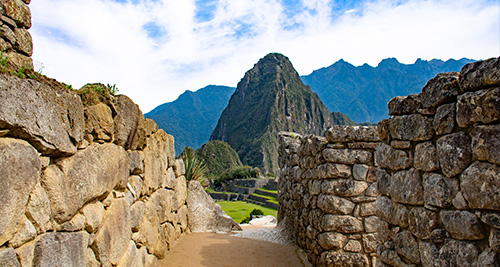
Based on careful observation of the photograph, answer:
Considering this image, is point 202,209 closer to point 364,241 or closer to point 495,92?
point 364,241

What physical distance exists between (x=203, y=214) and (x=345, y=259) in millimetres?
4455

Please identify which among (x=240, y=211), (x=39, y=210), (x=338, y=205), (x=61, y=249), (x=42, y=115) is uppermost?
(x=42, y=115)

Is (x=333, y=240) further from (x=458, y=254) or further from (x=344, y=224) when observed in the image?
(x=458, y=254)

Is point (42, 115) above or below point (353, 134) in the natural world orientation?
below

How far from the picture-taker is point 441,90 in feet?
8.39

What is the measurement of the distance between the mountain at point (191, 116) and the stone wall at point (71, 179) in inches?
4507

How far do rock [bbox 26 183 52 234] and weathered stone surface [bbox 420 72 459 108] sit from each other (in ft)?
9.86

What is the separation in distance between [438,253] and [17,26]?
4.47m

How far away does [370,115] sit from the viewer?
14912 cm

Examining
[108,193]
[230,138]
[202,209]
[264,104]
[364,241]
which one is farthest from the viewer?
[230,138]

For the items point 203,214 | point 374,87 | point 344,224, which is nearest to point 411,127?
point 344,224

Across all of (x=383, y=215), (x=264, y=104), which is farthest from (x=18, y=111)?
(x=264, y=104)

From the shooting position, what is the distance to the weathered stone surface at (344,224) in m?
5.12

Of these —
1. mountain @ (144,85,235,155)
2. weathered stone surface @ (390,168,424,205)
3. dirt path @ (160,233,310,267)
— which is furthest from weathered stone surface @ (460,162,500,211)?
mountain @ (144,85,235,155)
